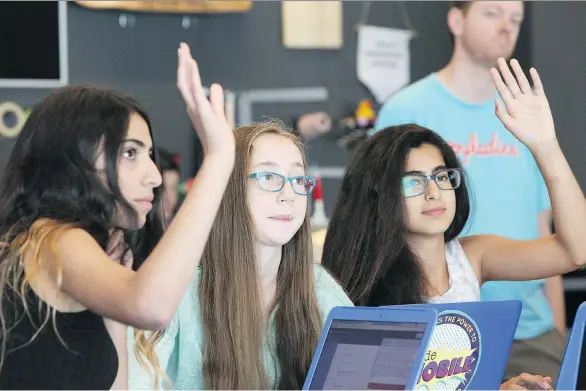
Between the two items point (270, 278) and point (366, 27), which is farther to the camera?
point (366, 27)

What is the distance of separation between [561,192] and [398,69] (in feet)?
9.59

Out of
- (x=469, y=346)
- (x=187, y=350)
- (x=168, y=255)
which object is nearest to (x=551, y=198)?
(x=469, y=346)

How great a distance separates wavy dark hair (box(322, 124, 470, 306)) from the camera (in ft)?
8.76

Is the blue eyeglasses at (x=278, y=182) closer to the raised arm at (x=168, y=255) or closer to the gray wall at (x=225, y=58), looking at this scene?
the raised arm at (x=168, y=255)

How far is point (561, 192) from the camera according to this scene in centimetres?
253

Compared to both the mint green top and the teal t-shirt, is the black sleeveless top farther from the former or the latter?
the teal t-shirt

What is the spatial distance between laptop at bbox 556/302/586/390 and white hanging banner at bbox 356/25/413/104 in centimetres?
351

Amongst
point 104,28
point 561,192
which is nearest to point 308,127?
point 104,28

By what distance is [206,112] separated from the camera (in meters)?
1.65

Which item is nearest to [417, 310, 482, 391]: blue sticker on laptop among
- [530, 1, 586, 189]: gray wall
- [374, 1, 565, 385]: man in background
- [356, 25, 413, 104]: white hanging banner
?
[374, 1, 565, 385]: man in background

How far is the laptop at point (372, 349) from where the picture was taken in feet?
5.55

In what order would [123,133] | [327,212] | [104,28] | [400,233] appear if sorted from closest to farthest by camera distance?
1. [123,133]
2. [400,233]
3. [104,28]
4. [327,212]

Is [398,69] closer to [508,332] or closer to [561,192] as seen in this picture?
[561,192]

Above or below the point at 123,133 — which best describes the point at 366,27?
above
